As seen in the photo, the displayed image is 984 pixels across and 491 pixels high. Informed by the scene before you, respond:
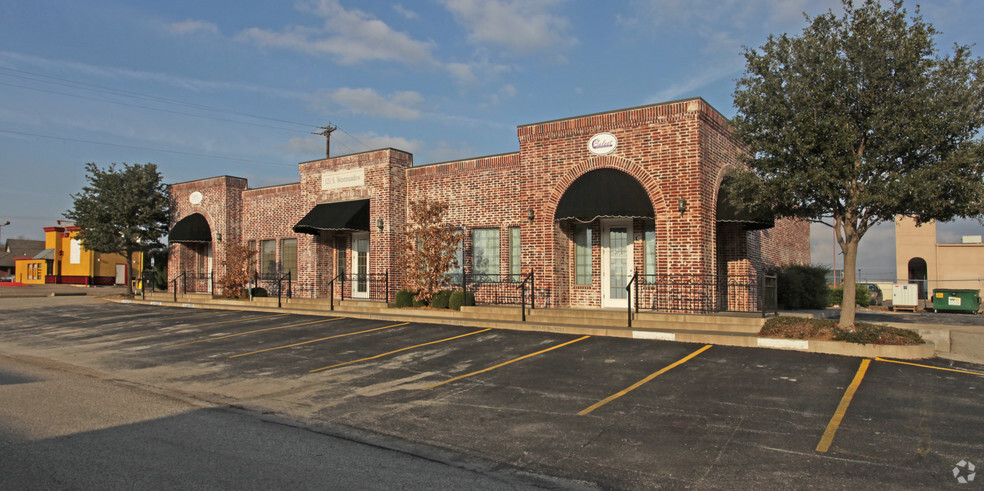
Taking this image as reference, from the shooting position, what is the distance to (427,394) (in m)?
9.07

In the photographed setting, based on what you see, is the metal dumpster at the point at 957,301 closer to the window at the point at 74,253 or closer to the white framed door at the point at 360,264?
the white framed door at the point at 360,264

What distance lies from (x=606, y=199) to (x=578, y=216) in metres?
0.83

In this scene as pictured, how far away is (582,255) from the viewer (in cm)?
1756

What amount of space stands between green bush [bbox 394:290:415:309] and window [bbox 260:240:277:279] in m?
9.14

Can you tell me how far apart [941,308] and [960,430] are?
23567mm

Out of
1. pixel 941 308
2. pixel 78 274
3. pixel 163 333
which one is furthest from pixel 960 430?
pixel 78 274

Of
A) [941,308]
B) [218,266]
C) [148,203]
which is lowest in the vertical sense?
[941,308]

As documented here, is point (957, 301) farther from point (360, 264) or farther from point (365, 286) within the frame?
point (360, 264)

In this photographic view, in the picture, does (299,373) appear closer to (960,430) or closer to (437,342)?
(437,342)

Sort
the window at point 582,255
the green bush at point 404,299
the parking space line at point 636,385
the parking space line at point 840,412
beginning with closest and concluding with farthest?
the parking space line at point 840,412 → the parking space line at point 636,385 → the window at point 582,255 → the green bush at point 404,299

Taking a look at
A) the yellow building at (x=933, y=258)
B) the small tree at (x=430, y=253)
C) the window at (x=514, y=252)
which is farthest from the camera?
the yellow building at (x=933, y=258)

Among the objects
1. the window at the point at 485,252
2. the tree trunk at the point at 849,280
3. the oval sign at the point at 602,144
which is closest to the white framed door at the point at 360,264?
the window at the point at 485,252

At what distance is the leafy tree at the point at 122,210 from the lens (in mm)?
29078

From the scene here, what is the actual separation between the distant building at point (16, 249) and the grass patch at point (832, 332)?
80.6m
